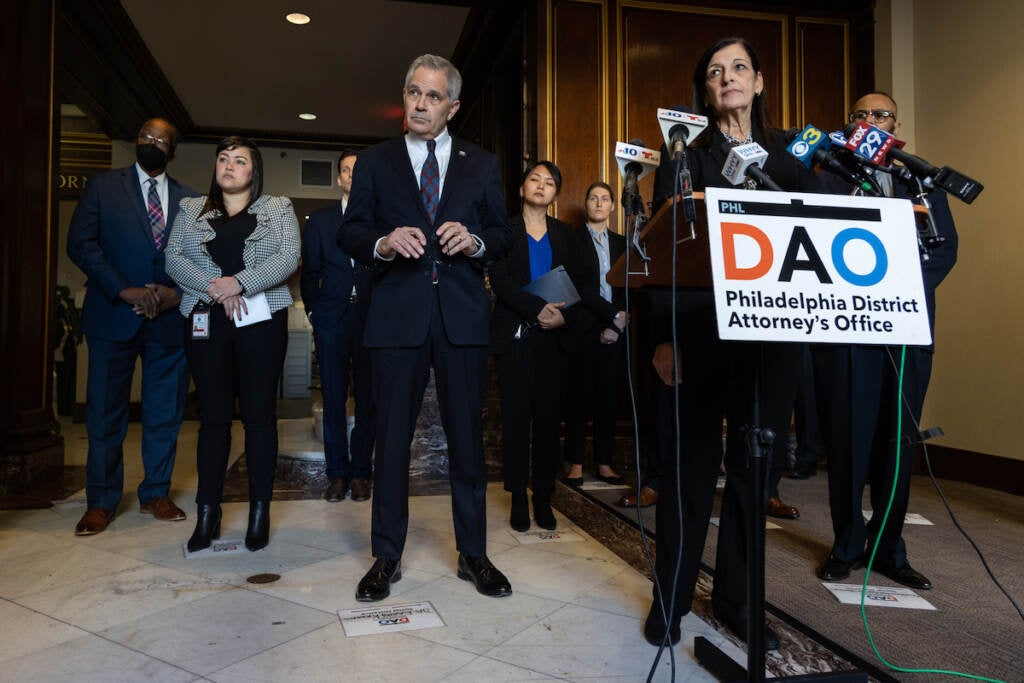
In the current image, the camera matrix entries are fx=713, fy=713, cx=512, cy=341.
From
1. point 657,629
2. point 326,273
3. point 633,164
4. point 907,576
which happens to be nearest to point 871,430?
point 907,576

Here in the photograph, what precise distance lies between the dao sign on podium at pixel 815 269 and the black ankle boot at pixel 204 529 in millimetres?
2092

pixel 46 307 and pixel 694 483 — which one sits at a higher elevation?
pixel 46 307

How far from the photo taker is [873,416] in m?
2.21

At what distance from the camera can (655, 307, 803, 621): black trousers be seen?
1.60m

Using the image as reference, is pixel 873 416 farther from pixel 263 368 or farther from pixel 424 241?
pixel 263 368

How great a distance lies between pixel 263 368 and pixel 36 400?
2239mm

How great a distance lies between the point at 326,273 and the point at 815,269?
8.85 ft

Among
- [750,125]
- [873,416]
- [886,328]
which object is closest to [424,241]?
[750,125]

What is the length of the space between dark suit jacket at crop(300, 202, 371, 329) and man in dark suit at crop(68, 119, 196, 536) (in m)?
0.64

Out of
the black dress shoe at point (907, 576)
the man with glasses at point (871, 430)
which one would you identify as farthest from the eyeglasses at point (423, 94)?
the black dress shoe at point (907, 576)

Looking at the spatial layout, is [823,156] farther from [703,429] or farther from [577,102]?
[577,102]

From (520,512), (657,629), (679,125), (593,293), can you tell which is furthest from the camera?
(593,293)

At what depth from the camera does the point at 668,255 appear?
1479 millimetres

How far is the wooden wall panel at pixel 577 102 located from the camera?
4.52 metres
